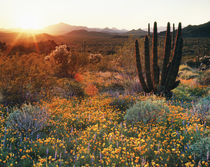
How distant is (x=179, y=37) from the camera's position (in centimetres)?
837

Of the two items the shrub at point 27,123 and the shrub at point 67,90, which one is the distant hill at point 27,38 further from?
the shrub at point 27,123

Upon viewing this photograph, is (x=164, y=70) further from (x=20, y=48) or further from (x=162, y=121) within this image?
(x=20, y=48)

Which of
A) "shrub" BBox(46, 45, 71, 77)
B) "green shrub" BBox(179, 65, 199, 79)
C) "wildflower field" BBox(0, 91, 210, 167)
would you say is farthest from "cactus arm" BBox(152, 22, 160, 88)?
"shrub" BBox(46, 45, 71, 77)

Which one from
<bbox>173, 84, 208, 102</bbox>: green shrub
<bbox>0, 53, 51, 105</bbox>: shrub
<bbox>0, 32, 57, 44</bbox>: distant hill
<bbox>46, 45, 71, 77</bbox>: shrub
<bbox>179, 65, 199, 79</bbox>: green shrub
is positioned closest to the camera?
<bbox>0, 53, 51, 105</bbox>: shrub

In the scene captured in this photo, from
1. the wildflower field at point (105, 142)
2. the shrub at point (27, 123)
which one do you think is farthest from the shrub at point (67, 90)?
the shrub at point (27, 123)

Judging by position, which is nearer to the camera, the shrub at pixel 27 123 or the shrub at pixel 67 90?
the shrub at pixel 27 123

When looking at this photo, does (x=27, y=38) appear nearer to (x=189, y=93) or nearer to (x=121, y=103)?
(x=189, y=93)

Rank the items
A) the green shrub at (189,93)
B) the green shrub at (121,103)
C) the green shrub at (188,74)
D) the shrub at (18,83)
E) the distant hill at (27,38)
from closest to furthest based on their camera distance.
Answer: the green shrub at (121,103)
the shrub at (18,83)
the green shrub at (189,93)
the green shrub at (188,74)
the distant hill at (27,38)

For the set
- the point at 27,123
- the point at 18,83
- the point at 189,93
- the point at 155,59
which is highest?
the point at 155,59

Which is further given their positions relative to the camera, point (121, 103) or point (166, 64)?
point (166, 64)

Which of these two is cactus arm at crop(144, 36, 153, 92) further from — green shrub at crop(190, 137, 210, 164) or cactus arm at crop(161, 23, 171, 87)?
green shrub at crop(190, 137, 210, 164)

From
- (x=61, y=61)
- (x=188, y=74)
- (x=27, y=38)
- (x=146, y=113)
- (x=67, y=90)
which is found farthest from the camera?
(x=27, y=38)

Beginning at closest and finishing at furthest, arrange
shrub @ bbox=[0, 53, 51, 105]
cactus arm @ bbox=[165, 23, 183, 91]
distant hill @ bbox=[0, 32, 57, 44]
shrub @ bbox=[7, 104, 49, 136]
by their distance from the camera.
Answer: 1. shrub @ bbox=[7, 104, 49, 136]
2. shrub @ bbox=[0, 53, 51, 105]
3. cactus arm @ bbox=[165, 23, 183, 91]
4. distant hill @ bbox=[0, 32, 57, 44]

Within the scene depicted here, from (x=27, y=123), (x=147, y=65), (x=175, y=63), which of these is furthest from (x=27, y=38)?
(x=27, y=123)
